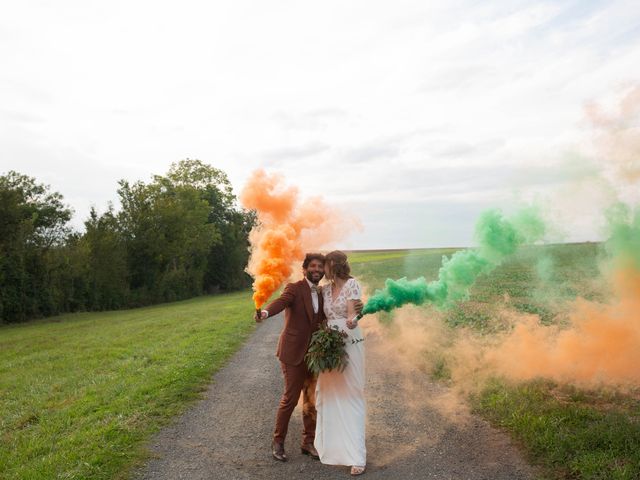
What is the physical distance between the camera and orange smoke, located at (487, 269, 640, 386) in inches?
369

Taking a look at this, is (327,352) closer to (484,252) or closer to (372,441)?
(372,441)

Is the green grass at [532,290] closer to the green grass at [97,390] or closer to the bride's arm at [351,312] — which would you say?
the bride's arm at [351,312]

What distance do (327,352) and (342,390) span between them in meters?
0.63

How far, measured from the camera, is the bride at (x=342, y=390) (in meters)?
6.75

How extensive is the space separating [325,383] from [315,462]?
3.65 feet

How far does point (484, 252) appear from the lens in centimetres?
934

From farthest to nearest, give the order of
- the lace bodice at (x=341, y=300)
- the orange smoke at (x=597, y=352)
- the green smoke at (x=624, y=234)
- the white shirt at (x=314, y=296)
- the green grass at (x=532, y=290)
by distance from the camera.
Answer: the green grass at (x=532, y=290) → the orange smoke at (x=597, y=352) → the green smoke at (x=624, y=234) → the white shirt at (x=314, y=296) → the lace bodice at (x=341, y=300)

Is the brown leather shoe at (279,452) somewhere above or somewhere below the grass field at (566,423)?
above

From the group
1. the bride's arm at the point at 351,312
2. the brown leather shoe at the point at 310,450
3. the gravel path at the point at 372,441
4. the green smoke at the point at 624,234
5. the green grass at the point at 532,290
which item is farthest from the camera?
the green grass at the point at 532,290

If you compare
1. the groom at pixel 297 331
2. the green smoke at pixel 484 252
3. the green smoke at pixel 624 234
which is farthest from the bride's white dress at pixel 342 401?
the green smoke at pixel 624 234

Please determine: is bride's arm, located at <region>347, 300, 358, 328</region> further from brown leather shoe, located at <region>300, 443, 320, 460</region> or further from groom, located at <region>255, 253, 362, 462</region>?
brown leather shoe, located at <region>300, 443, 320, 460</region>

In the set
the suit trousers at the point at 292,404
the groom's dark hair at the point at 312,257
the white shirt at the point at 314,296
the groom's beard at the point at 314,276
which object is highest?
the groom's dark hair at the point at 312,257

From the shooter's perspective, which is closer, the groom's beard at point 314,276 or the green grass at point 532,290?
the groom's beard at point 314,276

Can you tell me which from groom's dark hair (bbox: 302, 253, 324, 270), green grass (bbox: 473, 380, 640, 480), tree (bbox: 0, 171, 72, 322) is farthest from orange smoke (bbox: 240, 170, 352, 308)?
tree (bbox: 0, 171, 72, 322)
